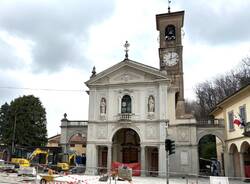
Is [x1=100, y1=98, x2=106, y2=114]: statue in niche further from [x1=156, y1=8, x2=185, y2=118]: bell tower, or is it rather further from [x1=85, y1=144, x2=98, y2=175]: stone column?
[x1=156, y1=8, x2=185, y2=118]: bell tower

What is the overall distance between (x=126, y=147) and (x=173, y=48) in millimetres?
14704

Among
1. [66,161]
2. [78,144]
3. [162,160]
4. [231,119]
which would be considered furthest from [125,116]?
[78,144]

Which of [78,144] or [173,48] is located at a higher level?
[173,48]

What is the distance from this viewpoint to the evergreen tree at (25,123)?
125 feet

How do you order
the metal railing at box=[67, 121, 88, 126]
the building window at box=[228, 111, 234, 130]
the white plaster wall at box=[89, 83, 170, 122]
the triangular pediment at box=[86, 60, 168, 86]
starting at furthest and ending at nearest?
the metal railing at box=[67, 121, 88, 126], the triangular pediment at box=[86, 60, 168, 86], the white plaster wall at box=[89, 83, 170, 122], the building window at box=[228, 111, 234, 130]

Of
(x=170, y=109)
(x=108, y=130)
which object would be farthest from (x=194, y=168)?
(x=108, y=130)

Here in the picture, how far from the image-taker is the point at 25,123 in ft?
128

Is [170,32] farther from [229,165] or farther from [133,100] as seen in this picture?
[229,165]

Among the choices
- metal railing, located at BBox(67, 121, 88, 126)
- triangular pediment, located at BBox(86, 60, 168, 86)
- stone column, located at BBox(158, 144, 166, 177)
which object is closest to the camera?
stone column, located at BBox(158, 144, 166, 177)

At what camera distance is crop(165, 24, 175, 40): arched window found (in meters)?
36.8

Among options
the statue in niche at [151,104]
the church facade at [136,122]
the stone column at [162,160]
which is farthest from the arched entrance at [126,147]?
the stone column at [162,160]

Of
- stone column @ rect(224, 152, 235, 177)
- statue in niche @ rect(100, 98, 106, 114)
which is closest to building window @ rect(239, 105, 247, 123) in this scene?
stone column @ rect(224, 152, 235, 177)

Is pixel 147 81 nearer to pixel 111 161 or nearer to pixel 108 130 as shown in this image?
pixel 108 130

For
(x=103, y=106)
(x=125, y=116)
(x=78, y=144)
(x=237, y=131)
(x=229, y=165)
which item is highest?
(x=103, y=106)
